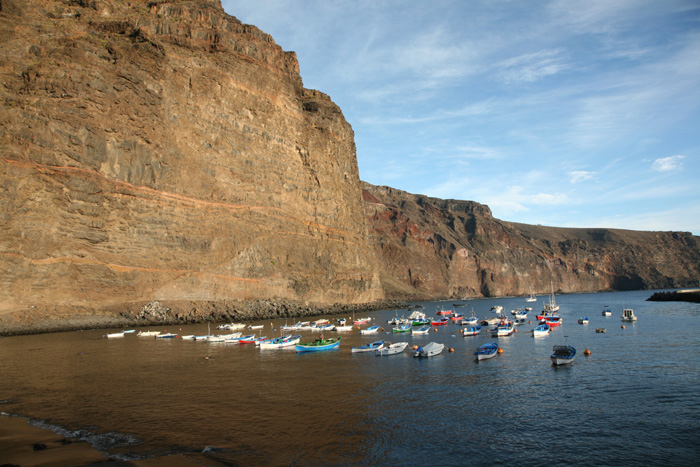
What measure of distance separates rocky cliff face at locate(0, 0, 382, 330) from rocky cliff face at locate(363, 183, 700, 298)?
6713 cm

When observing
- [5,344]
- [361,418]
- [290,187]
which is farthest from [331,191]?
[361,418]

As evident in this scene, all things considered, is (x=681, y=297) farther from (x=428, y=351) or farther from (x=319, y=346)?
(x=319, y=346)

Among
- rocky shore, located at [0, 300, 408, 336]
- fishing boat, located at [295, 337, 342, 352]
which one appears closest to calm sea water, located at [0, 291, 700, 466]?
fishing boat, located at [295, 337, 342, 352]

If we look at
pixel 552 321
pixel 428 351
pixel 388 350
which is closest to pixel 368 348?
pixel 388 350

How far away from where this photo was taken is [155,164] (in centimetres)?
6106

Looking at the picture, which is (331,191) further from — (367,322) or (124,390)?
(124,390)

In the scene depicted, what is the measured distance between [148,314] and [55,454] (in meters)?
46.0

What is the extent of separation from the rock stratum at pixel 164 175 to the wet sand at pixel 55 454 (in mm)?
39322

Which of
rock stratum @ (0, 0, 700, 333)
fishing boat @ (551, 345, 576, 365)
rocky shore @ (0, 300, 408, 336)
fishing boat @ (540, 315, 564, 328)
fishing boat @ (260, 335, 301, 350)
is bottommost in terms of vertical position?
fishing boat @ (540, 315, 564, 328)

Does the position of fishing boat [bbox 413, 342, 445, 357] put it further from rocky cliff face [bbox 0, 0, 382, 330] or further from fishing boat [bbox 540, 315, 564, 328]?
rocky cliff face [bbox 0, 0, 382, 330]

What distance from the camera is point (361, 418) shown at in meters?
18.0

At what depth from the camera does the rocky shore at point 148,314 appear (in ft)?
155

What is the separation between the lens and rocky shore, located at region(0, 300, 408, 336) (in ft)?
155

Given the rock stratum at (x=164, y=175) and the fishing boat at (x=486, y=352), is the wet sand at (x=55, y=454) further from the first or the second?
the rock stratum at (x=164, y=175)
